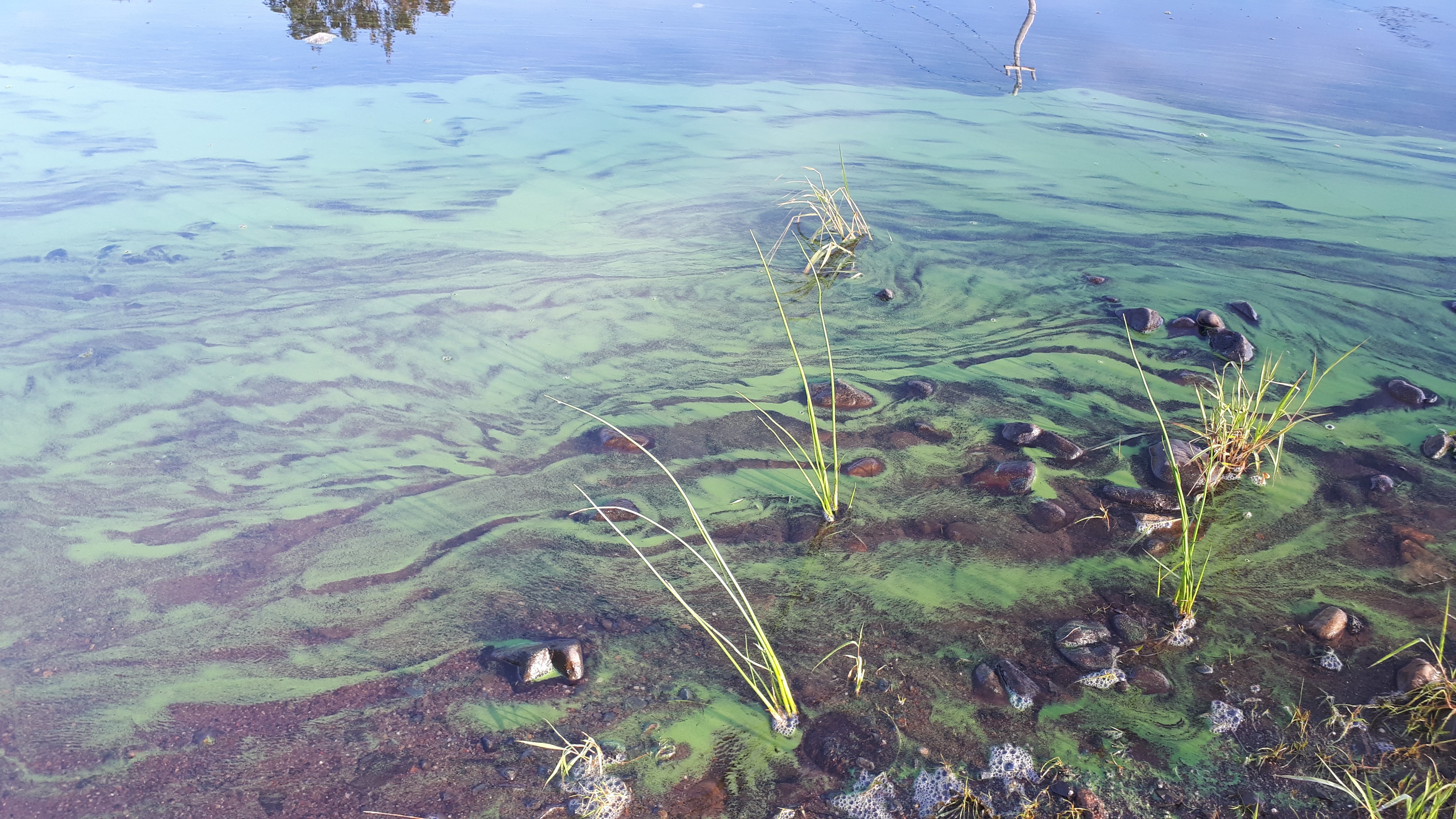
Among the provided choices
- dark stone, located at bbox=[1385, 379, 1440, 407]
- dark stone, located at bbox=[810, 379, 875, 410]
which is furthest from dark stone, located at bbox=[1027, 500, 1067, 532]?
dark stone, located at bbox=[1385, 379, 1440, 407]

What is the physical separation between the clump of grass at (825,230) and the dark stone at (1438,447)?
180cm

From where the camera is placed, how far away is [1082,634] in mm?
1531

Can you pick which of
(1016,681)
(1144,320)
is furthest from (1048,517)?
(1144,320)

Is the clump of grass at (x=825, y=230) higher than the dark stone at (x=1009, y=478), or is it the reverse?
the clump of grass at (x=825, y=230)

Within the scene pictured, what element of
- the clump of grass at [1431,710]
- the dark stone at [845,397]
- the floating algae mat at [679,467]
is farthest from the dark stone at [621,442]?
the clump of grass at [1431,710]

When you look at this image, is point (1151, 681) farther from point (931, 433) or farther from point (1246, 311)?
point (1246, 311)

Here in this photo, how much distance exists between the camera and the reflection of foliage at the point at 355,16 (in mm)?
5621

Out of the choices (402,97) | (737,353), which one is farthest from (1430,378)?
(402,97)

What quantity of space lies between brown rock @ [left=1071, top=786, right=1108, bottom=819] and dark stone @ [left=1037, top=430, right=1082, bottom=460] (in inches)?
38.3

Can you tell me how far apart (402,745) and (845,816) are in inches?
29.8

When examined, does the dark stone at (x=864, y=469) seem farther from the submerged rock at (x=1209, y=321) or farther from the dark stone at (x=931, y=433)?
the submerged rock at (x=1209, y=321)

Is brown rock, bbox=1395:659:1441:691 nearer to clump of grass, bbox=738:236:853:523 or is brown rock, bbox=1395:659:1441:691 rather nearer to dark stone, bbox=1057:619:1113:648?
dark stone, bbox=1057:619:1113:648

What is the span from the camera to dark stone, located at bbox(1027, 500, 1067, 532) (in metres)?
1.84

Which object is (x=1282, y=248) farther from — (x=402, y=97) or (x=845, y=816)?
(x=402, y=97)
